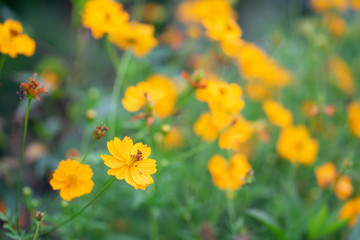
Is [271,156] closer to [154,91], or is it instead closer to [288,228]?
[288,228]

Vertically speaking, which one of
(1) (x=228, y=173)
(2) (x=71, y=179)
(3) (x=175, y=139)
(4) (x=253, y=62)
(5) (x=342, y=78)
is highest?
(5) (x=342, y=78)

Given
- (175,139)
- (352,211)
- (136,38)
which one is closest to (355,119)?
(352,211)

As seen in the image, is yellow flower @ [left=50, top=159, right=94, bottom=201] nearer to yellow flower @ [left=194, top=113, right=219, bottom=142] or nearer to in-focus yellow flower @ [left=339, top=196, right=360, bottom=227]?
yellow flower @ [left=194, top=113, right=219, bottom=142]

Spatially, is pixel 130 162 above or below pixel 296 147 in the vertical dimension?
below

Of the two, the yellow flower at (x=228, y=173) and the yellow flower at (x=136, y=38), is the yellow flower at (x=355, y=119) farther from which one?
the yellow flower at (x=136, y=38)

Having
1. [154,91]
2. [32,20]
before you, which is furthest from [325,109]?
[32,20]

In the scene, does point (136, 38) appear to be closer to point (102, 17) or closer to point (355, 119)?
point (102, 17)
